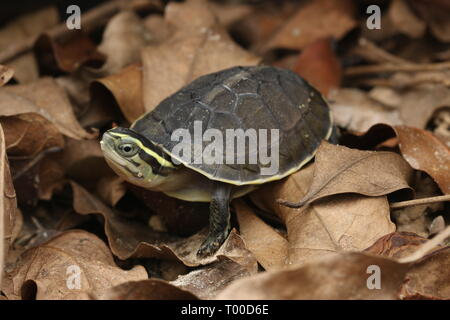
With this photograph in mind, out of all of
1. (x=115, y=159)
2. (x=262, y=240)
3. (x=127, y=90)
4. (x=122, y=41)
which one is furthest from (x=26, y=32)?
(x=262, y=240)

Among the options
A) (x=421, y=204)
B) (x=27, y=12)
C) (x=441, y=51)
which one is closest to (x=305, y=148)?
(x=421, y=204)

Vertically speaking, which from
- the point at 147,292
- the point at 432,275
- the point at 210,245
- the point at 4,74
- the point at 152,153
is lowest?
the point at 210,245

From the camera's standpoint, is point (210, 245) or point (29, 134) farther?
point (29, 134)

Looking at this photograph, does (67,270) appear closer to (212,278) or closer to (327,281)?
(212,278)

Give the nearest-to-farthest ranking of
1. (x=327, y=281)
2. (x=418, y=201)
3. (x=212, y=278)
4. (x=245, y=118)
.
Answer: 1. (x=327, y=281)
2. (x=212, y=278)
3. (x=418, y=201)
4. (x=245, y=118)

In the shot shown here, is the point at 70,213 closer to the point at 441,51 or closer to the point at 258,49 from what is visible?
the point at 258,49
